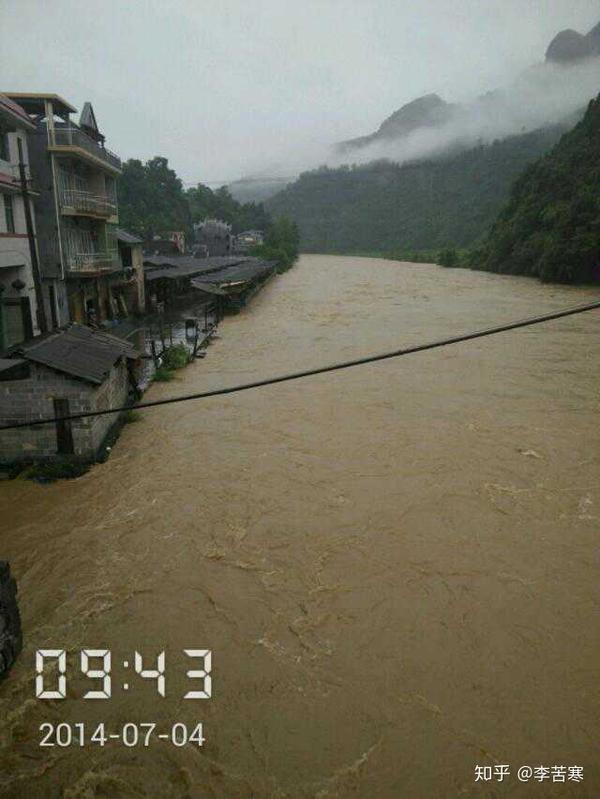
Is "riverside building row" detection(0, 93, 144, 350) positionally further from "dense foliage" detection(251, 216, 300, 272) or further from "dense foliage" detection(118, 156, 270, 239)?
"dense foliage" detection(251, 216, 300, 272)

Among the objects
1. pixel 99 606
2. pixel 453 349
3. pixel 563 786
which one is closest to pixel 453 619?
pixel 563 786

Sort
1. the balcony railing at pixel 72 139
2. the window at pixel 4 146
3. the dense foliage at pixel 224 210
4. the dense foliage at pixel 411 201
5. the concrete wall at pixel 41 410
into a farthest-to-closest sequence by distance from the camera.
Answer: the dense foliage at pixel 411 201 < the dense foliage at pixel 224 210 < the balcony railing at pixel 72 139 < the window at pixel 4 146 < the concrete wall at pixel 41 410

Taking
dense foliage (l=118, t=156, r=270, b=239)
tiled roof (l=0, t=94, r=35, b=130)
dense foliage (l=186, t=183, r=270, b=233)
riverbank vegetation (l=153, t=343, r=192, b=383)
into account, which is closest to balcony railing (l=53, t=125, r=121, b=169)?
tiled roof (l=0, t=94, r=35, b=130)

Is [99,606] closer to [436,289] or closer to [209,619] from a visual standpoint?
[209,619]

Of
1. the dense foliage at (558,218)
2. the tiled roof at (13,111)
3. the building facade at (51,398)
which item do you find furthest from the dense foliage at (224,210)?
the building facade at (51,398)

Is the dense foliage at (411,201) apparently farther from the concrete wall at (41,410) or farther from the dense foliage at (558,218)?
the concrete wall at (41,410)

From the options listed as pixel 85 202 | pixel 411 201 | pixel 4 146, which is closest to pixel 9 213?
pixel 4 146

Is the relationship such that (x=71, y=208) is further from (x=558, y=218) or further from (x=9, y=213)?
(x=558, y=218)
